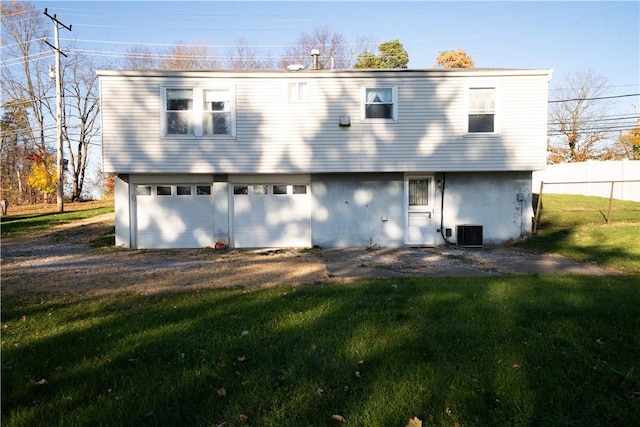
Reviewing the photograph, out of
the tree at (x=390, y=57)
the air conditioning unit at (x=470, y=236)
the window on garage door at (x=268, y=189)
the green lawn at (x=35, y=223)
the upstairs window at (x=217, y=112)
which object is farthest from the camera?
the tree at (x=390, y=57)

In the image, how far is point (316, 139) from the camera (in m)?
12.8

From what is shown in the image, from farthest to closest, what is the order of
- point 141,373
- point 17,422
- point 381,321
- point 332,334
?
point 381,321 < point 332,334 < point 141,373 < point 17,422

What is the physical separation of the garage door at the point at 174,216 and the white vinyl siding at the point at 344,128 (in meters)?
0.99

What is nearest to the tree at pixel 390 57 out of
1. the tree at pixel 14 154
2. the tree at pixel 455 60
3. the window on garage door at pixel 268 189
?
the tree at pixel 455 60

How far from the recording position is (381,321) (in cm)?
482

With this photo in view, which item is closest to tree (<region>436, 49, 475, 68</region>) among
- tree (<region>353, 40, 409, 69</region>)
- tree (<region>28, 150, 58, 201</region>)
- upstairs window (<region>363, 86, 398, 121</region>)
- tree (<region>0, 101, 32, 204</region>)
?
tree (<region>353, 40, 409, 69</region>)

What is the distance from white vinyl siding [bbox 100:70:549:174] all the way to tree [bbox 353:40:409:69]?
19320 millimetres

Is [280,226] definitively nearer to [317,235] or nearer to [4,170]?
[317,235]

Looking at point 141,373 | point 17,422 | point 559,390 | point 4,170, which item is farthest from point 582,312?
point 4,170

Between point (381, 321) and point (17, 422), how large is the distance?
11.0 feet

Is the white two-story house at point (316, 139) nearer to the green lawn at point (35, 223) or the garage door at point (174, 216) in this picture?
the garage door at point (174, 216)

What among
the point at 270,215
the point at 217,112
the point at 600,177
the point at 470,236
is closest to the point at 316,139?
the point at 270,215

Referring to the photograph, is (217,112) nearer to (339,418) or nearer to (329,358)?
(329,358)

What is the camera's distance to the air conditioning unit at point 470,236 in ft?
43.1
